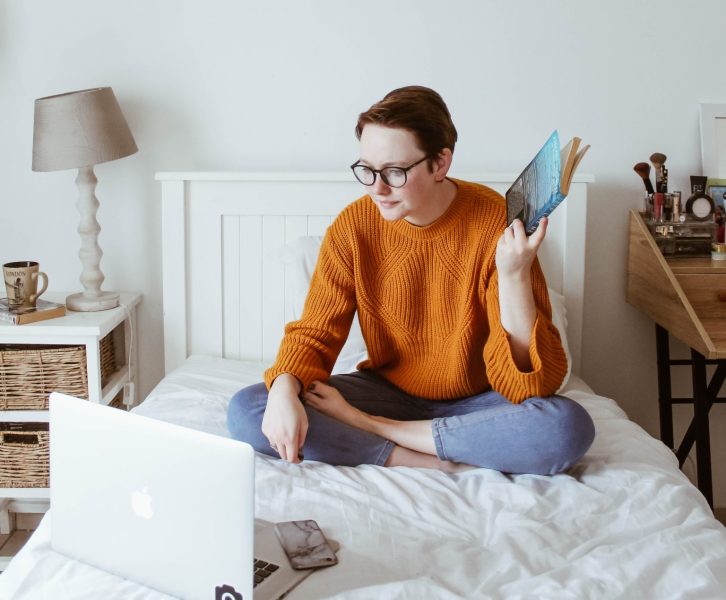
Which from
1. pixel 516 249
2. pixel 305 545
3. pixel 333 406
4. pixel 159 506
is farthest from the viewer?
pixel 333 406

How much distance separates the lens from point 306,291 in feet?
6.97

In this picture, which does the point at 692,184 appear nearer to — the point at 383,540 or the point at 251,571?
the point at 383,540

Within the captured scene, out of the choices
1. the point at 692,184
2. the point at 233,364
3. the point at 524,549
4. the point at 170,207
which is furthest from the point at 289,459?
the point at 692,184

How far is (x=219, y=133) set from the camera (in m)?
2.32

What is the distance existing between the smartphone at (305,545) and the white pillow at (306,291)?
773 mm

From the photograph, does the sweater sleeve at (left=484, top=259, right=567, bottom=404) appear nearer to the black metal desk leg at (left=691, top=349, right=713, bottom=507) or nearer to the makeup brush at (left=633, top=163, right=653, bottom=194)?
the black metal desk leg at (left=691, top=349, right=713, bottom=507)

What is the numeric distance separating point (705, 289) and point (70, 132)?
5.03 ft

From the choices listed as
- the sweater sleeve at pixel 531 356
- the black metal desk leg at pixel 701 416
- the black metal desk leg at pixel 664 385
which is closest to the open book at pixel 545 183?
the sweater sleeve at pixel 531 356

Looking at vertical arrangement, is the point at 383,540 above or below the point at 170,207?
below

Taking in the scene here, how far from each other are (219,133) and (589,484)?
1.33 meters

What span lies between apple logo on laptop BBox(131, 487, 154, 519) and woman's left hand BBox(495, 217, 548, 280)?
0.68 meters

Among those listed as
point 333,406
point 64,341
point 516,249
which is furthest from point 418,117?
point 64,341

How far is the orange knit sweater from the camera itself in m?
1.67

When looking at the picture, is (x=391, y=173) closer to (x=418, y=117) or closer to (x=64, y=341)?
(x=418, y=117)
